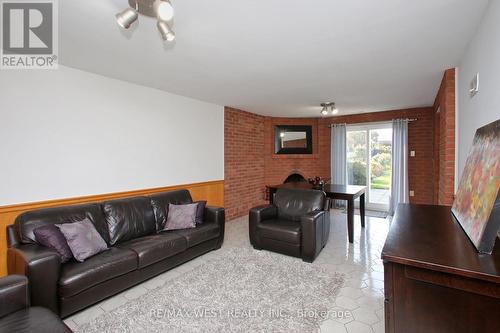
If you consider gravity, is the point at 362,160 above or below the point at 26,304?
above

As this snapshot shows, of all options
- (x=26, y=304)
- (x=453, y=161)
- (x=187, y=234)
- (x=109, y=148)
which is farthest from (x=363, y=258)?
(x=109, y=148)

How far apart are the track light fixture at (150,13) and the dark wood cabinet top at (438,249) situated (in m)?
1.71

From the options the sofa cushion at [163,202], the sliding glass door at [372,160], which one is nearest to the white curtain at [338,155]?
the sliding glass door at [372,160]

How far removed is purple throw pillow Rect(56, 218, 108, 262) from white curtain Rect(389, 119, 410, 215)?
5337 mm

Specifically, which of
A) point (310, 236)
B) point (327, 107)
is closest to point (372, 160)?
point (327, 107)

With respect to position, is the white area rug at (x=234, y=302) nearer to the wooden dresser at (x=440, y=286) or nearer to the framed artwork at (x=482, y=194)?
the wooden dresser at (x=440, y=286)

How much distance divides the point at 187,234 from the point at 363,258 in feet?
7.37

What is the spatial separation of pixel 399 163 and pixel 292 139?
2.45 m

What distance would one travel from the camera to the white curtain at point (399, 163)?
5148mm

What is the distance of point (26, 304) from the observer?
1506 millimetres

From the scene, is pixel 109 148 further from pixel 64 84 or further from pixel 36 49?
pixel 36 49

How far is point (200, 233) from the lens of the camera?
10.1ft

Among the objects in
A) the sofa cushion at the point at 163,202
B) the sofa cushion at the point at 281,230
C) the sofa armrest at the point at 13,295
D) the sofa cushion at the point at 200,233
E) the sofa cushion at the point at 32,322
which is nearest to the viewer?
the sofa cushion at the point at 32,322

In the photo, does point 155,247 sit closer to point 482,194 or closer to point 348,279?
point 348,279
